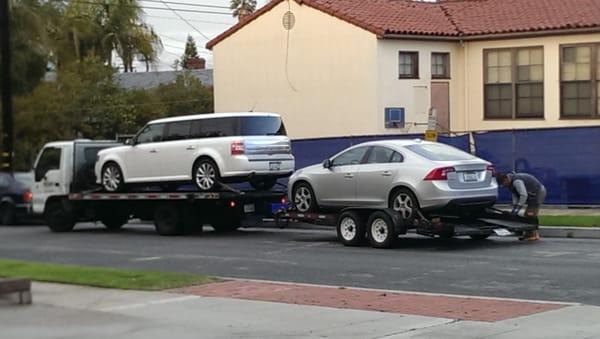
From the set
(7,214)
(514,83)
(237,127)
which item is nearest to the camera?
(237,127)

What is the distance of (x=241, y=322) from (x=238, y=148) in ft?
35.6

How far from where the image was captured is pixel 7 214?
30172mm

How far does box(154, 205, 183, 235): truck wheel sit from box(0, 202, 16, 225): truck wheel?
8.35 metres

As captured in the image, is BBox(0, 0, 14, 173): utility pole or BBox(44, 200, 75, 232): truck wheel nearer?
BBox(0, 0, 14, 173): utility pole

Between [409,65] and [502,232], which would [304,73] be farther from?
[502,232]

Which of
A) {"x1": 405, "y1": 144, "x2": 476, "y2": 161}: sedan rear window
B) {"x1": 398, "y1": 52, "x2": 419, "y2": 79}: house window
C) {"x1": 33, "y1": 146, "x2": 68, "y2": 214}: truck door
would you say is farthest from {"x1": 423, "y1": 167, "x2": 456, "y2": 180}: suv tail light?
{"x1": 398, "y1": 52, "x2": 419, "y2": 79}: house window

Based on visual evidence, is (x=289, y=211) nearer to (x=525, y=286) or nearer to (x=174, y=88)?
(x=525, y=286)

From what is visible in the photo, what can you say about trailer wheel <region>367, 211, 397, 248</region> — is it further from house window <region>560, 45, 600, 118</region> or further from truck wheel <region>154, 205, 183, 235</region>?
house window <region>560, 45, 600, 118</region>

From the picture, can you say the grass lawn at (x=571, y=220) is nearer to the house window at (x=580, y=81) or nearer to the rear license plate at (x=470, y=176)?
the rear license plate at (x=470, y=176)

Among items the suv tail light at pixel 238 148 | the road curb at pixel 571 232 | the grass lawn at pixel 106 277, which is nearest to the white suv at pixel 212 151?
the suv tail light at pixel 238 148

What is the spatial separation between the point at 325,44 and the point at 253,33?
136 inches

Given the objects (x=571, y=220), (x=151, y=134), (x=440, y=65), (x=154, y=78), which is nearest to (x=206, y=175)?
(x=151, y=134)

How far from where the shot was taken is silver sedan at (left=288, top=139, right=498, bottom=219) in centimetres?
1811

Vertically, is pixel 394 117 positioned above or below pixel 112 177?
above
